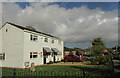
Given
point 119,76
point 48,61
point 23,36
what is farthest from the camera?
point 48,61

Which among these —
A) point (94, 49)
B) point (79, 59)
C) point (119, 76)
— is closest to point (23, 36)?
point (119, 76)

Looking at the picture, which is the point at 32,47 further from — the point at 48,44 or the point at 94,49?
the point at 94,49

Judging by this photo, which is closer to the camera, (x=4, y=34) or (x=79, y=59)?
(x=4, y=34)

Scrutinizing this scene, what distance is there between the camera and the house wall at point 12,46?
16.5 metres

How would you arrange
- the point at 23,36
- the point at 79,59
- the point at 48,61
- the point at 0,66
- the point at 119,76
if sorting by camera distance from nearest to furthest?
1. the point at 119,76
2. the point at 23,36
3. the point at 0,66
4. the point at 48,61
5. the point at 79,59

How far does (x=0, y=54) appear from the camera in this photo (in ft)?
59.3

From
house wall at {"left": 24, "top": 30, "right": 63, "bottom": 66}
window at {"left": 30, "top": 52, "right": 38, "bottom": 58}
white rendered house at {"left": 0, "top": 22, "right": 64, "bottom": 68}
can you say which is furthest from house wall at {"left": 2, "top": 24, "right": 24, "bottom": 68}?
window at {"left": 30, "top": 52, "right": 38, "bottom": 58}

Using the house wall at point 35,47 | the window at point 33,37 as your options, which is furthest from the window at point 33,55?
the window at point 33,37

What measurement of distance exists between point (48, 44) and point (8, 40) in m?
9.33

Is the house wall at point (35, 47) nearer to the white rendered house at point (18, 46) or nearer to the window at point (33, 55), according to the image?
the white rendered house at point (18, 46)

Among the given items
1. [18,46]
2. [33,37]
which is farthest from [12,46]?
[33,37]

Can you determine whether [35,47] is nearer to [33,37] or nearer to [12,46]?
[33,37]

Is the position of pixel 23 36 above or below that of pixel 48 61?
above

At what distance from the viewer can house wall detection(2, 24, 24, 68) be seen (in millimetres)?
16531
